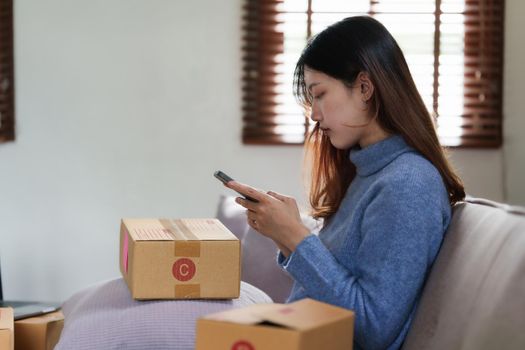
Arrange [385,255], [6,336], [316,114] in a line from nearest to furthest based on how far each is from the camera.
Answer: [385,255] < [316,114] < [6,336]

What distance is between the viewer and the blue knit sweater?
157cm

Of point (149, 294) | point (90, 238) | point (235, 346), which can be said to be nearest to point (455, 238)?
point (235, 346)

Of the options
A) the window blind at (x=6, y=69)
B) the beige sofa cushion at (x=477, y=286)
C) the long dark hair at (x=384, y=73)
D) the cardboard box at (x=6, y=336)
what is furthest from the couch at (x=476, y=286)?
the window blind at (x=6, y=69)

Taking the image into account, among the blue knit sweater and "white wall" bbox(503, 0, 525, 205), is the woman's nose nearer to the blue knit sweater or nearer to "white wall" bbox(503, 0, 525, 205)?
the blue knit sweater

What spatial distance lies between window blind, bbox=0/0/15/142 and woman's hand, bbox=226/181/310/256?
202cm

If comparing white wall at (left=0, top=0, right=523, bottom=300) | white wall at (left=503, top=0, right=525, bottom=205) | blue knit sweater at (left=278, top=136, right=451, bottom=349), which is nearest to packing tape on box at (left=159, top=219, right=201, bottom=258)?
blue knit sweater at (left=278, top=136, right=451, bottom=349)

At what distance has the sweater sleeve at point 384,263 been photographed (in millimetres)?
1563

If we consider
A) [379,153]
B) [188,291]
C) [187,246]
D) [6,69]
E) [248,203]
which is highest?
[6,69]

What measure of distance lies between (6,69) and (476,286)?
8.55 feet

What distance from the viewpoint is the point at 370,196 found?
167 cm

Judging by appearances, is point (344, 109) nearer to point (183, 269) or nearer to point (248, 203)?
point (248, 203)

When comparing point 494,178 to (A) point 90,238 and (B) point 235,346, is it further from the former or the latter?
(B) point 235,346

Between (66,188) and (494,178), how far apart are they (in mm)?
1780

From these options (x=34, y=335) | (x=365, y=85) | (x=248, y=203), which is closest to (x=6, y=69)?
(x=34, y=335)
